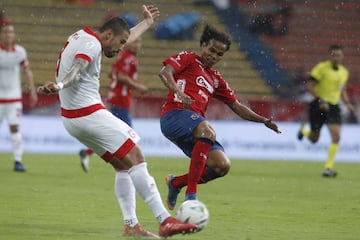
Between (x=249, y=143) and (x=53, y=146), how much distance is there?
4.11 meters

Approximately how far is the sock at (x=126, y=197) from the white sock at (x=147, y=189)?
0.41m

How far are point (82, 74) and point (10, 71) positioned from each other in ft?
25.9

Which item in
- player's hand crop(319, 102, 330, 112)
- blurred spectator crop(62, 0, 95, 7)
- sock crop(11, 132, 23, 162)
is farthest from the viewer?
blurred spectator crop(62, 0, 95, 7)

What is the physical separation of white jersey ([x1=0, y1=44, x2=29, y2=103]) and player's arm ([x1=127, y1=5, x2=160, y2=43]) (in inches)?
252

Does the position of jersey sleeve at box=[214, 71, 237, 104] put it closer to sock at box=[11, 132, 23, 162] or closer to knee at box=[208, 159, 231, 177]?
knee at box=[208, 159, 231, 177]

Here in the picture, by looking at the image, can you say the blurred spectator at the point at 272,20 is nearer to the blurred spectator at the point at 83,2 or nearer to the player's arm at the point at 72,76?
the blurred spectator at the point at 83,2

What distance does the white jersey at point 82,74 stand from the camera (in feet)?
26.1

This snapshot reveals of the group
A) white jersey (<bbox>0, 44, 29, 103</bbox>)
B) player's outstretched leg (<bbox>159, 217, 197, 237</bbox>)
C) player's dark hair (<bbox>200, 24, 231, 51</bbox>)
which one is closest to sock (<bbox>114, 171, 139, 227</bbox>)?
player's outstretched leg (<bbox>159, 217, 197, 237</bbox>)

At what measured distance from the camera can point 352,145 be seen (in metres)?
19.8

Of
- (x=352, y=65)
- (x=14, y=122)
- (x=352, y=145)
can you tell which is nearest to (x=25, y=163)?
(x=14, y=122)

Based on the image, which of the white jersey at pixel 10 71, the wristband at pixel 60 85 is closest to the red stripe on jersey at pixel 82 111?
the wristband at pixel 60 85

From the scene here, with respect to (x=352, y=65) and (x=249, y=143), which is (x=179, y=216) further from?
(x=352, y=65)

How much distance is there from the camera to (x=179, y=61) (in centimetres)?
941

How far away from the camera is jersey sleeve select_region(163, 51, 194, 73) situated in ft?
30.7
